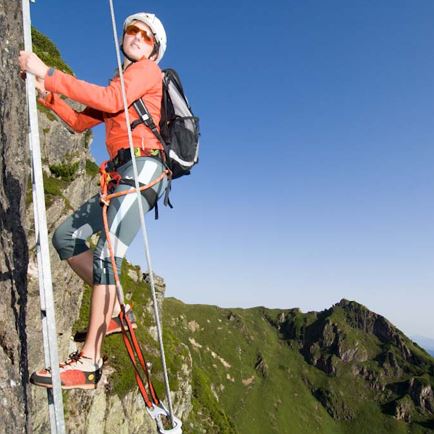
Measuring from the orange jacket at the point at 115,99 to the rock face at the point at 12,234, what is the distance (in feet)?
2.83

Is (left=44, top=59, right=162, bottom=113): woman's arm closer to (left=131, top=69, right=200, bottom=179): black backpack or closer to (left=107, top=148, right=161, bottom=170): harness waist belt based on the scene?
(left=131, top=69, right=200, bottom=179): black backpack

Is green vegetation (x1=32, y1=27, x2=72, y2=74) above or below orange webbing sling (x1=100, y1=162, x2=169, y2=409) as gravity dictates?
above

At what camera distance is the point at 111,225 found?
648 cm

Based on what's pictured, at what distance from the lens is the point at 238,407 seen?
649ft

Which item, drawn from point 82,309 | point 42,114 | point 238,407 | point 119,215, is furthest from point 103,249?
point 238,407

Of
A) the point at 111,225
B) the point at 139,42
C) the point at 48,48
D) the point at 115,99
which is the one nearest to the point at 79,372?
the point at 111,225

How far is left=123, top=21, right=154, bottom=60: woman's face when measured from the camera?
6859mm

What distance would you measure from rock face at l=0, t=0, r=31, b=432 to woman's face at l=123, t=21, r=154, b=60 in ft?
7.52

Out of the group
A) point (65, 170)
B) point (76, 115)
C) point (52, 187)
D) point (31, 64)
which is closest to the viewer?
point (31, 64)

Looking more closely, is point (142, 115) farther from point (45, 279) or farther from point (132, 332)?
point (132, 332)

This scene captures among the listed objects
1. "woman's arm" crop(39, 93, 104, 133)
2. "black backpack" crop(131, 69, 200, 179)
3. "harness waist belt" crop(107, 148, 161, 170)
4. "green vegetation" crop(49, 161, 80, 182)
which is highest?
"green vegetation" crop(49, 161, 80, 182)

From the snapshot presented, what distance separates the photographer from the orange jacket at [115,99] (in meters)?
5.84

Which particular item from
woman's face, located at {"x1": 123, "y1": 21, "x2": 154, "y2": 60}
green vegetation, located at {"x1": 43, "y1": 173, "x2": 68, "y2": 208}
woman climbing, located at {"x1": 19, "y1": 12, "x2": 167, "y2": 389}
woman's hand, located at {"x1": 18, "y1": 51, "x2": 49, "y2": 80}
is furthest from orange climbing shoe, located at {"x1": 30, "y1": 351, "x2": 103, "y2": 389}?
green vegetation, located at {"x1": 43, "y1": 173, "x2": 68, "y2": 208}

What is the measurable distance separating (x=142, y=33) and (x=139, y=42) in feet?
0.59
